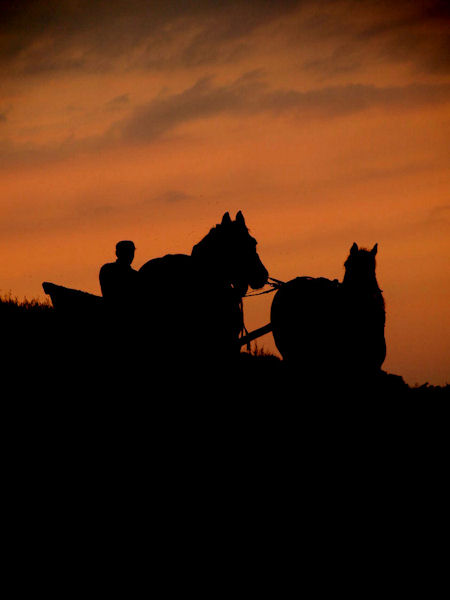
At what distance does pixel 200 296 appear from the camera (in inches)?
299

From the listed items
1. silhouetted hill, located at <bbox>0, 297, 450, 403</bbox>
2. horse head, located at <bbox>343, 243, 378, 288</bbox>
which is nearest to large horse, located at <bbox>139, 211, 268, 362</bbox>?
silhouetted hill, located at <bbox>0, 297, 450, 403</bbox>

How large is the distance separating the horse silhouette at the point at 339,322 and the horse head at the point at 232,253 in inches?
56.0

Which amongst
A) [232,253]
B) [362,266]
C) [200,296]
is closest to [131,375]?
[200,296]

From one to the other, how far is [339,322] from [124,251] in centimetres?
376

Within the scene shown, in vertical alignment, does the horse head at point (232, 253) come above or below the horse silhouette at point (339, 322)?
above

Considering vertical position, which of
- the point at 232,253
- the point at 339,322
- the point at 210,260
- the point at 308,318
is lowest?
the point at 339,322

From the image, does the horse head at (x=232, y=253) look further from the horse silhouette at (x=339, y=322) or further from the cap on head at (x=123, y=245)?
the horse silhouette at (x=339, y=322)

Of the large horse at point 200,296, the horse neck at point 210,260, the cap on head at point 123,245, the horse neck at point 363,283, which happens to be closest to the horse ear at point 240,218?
the large horse at point 200,296

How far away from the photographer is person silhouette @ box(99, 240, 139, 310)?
23.9 ft

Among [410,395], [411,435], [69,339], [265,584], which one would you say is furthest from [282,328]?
[265,584]

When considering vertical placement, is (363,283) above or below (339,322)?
above

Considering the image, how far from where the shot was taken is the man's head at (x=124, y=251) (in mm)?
7816

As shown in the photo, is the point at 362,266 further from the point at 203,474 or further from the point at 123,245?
the point at 203,474

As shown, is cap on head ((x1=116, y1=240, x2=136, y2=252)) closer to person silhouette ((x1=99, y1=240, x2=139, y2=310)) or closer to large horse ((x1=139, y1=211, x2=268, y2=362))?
person silhouette ((x1=99, y1=240, x2=139, y2=310))
